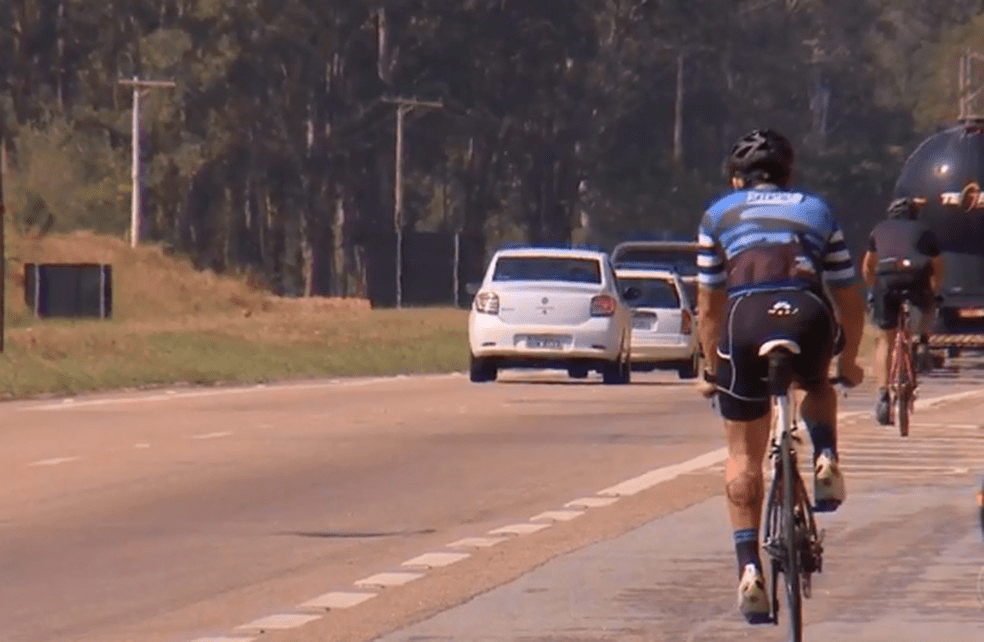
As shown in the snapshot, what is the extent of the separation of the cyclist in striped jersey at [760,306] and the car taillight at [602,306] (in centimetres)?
2517

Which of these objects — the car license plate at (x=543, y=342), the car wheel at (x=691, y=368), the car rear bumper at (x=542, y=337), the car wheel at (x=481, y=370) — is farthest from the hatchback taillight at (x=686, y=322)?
the car license plate at (x=543, y=342)

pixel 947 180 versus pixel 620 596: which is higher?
pixel 947 180

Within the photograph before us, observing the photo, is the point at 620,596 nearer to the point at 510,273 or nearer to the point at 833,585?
the point at 833,585

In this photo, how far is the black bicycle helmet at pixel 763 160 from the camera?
11.1 metres

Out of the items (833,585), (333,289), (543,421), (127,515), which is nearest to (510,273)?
(543,421)

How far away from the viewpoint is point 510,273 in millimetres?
37844

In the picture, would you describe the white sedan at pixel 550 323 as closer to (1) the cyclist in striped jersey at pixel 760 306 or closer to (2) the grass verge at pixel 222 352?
(2) the grass verge at pixel 222 352

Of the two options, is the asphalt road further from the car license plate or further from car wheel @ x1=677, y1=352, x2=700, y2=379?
car wheel @ x1=677, y1=352, x2=700, y2=379

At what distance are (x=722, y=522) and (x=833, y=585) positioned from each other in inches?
130

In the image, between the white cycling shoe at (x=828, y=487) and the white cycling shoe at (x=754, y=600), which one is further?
the white cycling shoe at (x=828, y=487)

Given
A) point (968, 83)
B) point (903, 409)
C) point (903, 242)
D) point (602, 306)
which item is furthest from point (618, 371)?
point (968, 83)

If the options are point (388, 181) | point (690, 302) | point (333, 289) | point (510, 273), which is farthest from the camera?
point (333, 289)

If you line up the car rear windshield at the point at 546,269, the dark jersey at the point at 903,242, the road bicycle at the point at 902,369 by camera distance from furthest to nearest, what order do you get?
the car rear windshield at the point at 546,269 → the dark jersey at the point at 903,242 → the road bicycle at the point at 902,369

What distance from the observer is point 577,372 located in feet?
126
